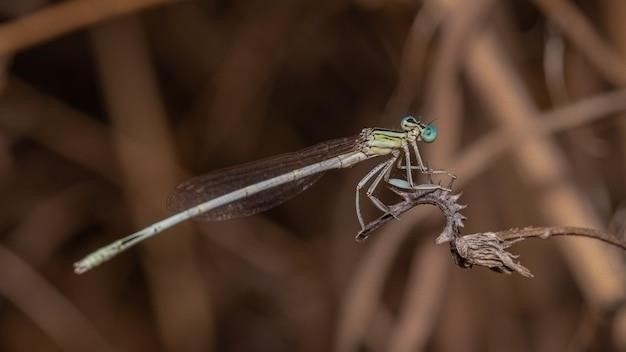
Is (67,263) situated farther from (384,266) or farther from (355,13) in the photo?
(384,266)

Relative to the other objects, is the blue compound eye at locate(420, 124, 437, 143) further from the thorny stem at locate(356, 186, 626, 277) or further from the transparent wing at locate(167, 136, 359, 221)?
the thorny stem at locate(356, 186, 626, 277)

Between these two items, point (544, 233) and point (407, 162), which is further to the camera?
point (407, 162)

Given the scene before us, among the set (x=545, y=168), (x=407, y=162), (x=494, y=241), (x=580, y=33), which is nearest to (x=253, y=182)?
(x=407, y=162)

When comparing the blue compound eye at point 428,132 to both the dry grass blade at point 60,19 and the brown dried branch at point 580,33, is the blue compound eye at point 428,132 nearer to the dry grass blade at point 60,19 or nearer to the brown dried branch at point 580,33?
the brown dried branch at point 580,33

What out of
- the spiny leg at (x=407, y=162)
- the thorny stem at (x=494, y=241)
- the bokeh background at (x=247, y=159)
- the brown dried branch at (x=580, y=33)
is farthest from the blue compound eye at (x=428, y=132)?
the thorny stem at (x=494, y=241)

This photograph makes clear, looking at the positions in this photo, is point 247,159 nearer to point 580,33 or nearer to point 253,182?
point 253,182

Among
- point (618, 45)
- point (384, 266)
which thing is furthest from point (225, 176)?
point (618, 45)

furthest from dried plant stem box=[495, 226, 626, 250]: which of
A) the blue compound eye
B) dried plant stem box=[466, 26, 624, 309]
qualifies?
dried plant stem box=[466, 26, 624, 309]
